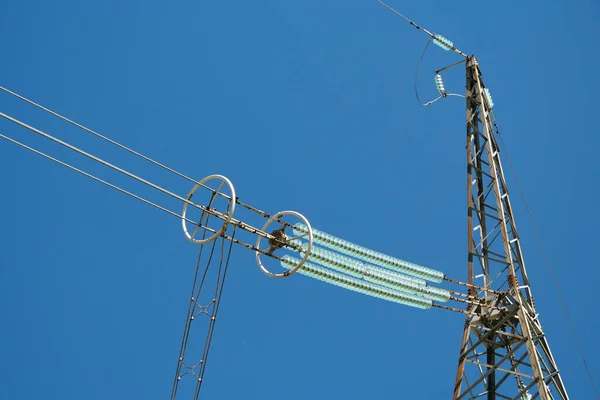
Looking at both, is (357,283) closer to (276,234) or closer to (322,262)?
(322,262)

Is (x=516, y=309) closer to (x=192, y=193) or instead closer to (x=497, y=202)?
(x=497, y=202)

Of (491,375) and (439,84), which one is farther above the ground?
(439,84)

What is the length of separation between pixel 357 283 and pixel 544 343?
294 inches

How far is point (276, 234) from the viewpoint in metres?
18.2

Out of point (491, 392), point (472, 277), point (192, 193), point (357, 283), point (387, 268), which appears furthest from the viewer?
point (472, 277)

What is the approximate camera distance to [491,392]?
23.2 m

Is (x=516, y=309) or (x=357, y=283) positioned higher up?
(x=516, y=309)

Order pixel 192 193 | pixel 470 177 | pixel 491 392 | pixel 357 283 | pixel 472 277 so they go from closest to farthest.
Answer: pixel 192 193, pixel 357 283, pixel 491 392, pixel 472 277, pixel 470 177

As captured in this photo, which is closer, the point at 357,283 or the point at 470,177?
the point at 357,283

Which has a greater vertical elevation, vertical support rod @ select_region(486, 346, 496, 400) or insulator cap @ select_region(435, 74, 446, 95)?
insulator cap @ select_region(435, 74, 446, 95)

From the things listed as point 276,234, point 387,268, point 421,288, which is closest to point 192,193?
point 276,234

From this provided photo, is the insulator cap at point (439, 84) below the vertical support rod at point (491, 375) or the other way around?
the other way around

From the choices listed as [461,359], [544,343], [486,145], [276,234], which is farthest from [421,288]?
[486,145]

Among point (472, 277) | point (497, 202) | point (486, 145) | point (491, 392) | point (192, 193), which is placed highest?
point (486, 145)
